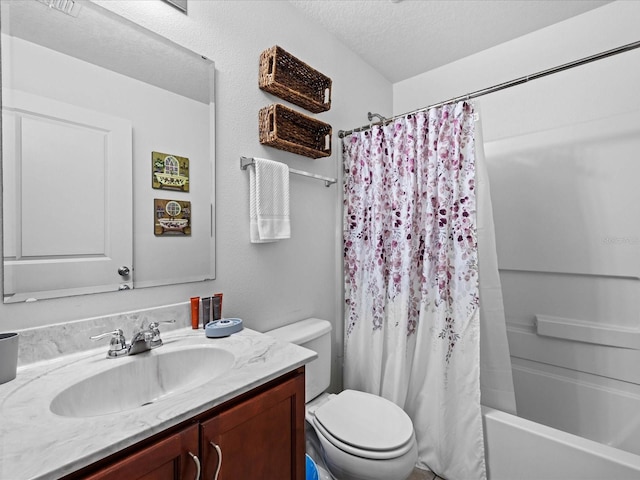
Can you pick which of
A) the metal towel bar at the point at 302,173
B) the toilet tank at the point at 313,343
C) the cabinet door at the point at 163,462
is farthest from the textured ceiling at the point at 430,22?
the cabinet door at the point at 163,462

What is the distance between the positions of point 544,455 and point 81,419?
1683mm

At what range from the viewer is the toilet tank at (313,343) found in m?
1.49

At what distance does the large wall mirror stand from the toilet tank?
0.49 metres

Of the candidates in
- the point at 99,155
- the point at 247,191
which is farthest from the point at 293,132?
the point at 99,155

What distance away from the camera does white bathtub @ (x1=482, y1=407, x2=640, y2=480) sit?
118cm

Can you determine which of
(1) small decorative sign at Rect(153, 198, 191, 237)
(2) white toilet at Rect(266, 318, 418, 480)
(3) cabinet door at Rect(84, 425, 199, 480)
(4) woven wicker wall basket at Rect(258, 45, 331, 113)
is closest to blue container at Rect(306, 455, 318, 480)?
(2) white toilet at Rect(266, 318, 418, 480)

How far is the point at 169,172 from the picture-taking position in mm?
1201

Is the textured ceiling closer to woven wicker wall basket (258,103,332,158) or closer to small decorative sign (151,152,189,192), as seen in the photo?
woven wicker wall basket (258,103,332,158)

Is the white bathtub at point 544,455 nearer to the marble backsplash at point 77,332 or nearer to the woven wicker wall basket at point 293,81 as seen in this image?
the marble backsplash at point 77,332

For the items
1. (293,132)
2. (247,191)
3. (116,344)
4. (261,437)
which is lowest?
(261,437)

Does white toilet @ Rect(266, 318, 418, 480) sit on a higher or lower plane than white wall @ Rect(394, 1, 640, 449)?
lower

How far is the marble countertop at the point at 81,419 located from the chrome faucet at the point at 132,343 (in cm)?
3

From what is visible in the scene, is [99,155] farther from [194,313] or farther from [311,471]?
[311,471]

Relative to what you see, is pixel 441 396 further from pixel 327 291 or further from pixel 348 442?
pixel 327 291
